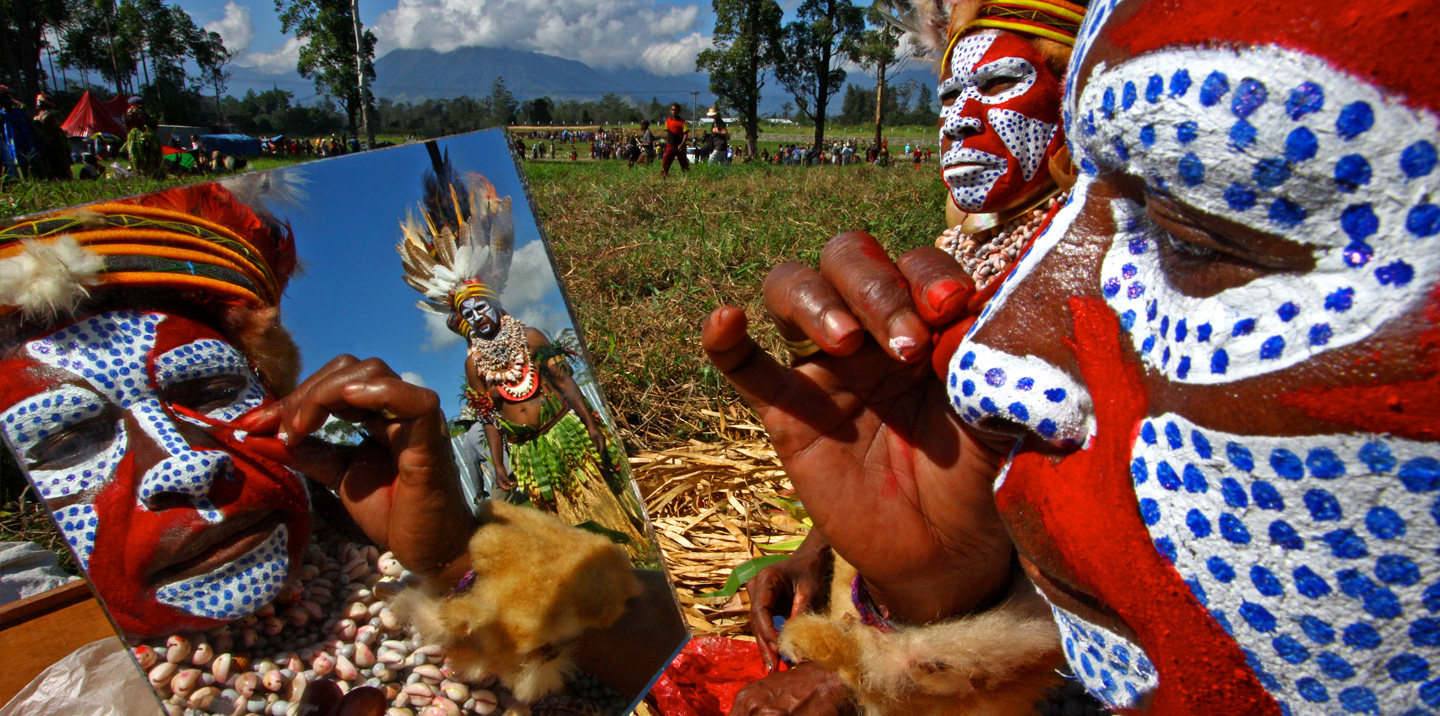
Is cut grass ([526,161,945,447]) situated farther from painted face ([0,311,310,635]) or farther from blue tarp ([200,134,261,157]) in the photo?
blue tarp ([200,134,261,157])

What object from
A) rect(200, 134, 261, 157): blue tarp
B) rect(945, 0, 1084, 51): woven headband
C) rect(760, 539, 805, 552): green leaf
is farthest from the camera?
rect(200, 134, 261, 157): blue tarp

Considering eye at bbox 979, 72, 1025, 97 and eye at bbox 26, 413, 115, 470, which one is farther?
eye at bbox 979, 72, 1025, 97

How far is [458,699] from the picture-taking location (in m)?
1.18

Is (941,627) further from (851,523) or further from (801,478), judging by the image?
(801,478)

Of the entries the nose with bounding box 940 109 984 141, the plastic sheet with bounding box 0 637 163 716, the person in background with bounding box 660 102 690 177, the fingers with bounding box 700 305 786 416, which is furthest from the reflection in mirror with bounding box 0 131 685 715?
the person in background with bounding box 660 102 690 177

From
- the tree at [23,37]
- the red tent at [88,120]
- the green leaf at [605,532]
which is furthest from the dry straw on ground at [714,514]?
the red tent at [88,120]

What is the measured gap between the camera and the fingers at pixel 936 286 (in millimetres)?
1012

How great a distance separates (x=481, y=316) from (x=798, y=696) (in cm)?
82

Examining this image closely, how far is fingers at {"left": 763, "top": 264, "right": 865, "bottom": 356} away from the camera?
3.70 feet

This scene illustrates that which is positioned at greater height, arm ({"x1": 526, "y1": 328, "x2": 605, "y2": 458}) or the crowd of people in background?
the crowd of people in background

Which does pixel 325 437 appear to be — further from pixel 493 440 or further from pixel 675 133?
pixel 675 133

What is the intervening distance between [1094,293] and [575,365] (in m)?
0.82

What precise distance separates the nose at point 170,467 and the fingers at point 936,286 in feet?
3.14

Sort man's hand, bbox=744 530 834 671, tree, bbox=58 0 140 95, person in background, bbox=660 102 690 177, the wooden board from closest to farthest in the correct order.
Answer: man's hand, bbox=744 530 834 671
the wooden board
person in background, bbox=660 102 690 177
tree, bbox=58 0 140 95
